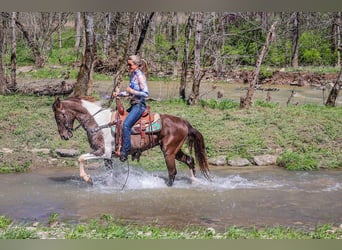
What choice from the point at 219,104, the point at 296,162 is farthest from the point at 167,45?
the point at 296,162

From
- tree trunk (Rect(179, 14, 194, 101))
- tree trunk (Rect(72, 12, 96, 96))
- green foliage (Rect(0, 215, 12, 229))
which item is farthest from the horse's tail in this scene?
tree trunk (Rect(179, 14, 194, 101))

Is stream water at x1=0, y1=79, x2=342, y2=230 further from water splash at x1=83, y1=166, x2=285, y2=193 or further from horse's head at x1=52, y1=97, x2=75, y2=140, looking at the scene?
horse's head at x1=52, y1=97, x2=75, y2=140

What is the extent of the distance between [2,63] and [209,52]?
4.12 meters

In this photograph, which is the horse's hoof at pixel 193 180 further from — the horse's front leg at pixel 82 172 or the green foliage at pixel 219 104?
the green foliage at pixel 219 104

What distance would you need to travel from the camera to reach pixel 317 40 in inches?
425

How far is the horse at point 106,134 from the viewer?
6.23 metres

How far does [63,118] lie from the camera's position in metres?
6.22

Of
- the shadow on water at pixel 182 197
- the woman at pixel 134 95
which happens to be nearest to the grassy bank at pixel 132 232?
the shadow on water at pixel 182 197

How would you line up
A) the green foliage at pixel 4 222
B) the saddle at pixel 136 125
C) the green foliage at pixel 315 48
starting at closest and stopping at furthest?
the green foliage at pixel 4 222 < the saddle at pixel 136 125 < the green foliage at pixel 315 48

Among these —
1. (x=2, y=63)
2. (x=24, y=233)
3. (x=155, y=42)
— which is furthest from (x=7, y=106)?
(x=24, y=233)

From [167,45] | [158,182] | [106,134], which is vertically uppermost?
[167,45]

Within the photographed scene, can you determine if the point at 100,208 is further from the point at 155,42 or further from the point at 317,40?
the point at 317,40

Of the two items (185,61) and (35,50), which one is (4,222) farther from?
(35,50)

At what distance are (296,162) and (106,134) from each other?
2683 millimetres
